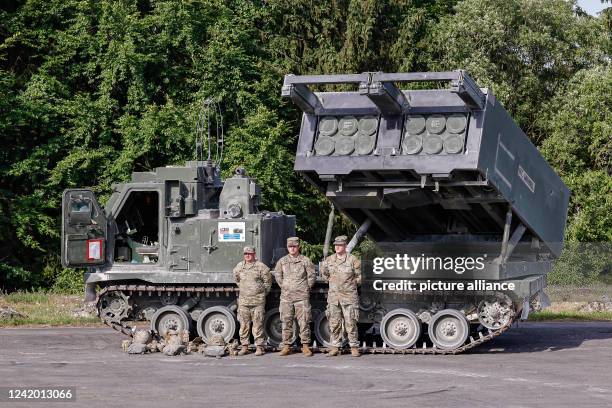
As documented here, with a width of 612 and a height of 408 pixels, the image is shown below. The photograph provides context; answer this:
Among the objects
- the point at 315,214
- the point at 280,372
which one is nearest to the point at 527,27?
the point at 315,214

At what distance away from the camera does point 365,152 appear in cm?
1816

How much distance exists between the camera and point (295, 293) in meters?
19.0

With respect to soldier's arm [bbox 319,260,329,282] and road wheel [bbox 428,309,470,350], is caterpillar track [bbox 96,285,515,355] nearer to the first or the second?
road wheel [bbox 428,309,470,350]

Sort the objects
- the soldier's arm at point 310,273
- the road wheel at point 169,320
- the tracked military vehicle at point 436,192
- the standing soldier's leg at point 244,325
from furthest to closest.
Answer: the road wheel at point 169,320 < the standing soldier's leg at point 244,325 < the soldier's arm at point 310,273 < the tracked military vehicle at point 436,192

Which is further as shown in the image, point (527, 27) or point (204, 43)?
point (527, 27)

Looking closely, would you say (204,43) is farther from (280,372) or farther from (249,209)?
(280,372)

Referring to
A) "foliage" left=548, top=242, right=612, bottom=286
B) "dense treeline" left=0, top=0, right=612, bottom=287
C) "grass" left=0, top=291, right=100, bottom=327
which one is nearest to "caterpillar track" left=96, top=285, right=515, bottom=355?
"grass" left=0, top=291, right=100, bottom=327

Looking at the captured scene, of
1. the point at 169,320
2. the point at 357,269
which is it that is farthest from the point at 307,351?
the point at 169,320

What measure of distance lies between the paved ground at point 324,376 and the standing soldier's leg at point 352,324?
30cm

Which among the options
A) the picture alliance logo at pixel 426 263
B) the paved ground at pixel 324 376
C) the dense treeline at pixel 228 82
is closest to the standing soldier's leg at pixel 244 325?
the paved ground at pixel 324 376

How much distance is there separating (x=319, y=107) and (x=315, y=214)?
1751 centimetres

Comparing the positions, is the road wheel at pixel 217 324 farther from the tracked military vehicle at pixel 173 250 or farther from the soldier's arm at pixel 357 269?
the soldier's arm at pixel 357 269

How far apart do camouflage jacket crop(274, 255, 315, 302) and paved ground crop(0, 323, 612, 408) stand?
96 centimetres

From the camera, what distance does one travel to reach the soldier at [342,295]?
1888 cm
